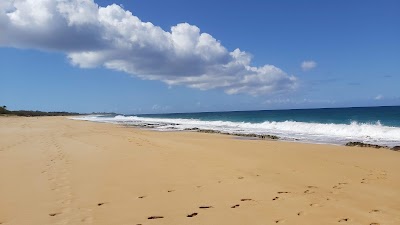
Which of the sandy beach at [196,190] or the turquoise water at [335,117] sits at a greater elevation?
the turquoise water at [335,117]

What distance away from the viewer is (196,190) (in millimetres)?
6434

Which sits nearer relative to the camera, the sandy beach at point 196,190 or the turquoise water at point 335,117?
the sandy beach at point 196,190

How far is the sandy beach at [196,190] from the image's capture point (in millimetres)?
4926

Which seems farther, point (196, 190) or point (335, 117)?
point (335, 117)

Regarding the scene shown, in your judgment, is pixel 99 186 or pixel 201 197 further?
pixel 99 186

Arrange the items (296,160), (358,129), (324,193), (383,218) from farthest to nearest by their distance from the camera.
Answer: (358,129) < (296,160) < (324,193) < (383,218)

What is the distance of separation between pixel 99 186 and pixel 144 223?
96.2 inches

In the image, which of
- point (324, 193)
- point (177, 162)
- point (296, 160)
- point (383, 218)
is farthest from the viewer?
point (296, 160)

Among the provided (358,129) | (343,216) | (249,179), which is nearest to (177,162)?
(249,179)

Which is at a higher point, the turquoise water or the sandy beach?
the turquoise water

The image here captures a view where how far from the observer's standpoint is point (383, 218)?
4.93 metres

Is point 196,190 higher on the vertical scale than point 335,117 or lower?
lower

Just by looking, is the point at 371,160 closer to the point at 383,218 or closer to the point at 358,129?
the point at 383,218

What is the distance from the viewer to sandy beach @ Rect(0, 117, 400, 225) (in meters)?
4.93
